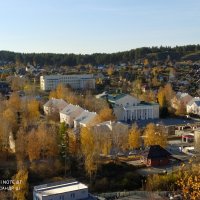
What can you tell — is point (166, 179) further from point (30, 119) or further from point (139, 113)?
point (139, 113)

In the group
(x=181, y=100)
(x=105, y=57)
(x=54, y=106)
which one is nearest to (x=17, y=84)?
(x=54, y=106)

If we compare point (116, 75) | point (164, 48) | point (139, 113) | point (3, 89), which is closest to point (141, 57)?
point (164, 48)

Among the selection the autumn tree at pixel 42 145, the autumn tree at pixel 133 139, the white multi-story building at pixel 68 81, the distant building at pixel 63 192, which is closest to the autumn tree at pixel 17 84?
the white multi-story building at pixel 68 81

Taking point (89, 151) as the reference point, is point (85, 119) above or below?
above

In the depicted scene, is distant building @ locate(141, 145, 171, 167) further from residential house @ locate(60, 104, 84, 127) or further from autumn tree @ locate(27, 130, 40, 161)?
residential house @ locate(60, 104, 84, 127)

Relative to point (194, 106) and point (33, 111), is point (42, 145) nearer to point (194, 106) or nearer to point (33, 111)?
point (33, 111)
